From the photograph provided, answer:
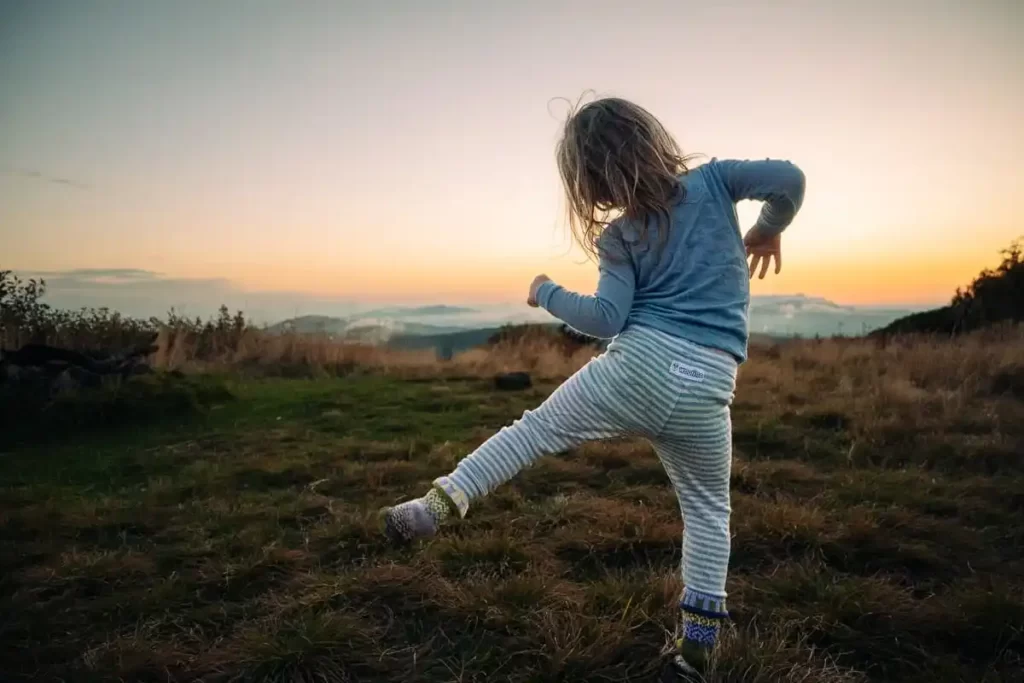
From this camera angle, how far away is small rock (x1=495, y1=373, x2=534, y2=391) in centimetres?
894

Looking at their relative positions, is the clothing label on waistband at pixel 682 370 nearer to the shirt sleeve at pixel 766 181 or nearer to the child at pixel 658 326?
the child at pixel 658 326

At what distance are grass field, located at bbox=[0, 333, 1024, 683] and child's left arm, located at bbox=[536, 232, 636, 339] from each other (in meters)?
1.02

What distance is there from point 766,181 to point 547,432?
1.01 meters

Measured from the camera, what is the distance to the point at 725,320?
228 centimetres

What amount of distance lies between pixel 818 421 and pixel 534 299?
4875mm

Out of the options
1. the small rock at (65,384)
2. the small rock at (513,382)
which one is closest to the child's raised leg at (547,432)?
the small rock at (65,384)

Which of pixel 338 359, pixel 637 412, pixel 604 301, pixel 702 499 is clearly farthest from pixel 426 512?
pixel 338 359

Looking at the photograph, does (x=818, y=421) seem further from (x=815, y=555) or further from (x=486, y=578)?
(x=486, y=578)

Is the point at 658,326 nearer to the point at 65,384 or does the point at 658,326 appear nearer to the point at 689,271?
the point at 689,271

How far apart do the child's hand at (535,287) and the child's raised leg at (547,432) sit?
10.7 inches

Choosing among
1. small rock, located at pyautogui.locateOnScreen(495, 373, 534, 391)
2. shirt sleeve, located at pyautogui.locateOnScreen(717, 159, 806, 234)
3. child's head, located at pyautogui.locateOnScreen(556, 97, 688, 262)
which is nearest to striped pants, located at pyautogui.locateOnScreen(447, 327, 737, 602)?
child's head, located at pyautogui.locateOnScreen(556, 97, 688, 262)

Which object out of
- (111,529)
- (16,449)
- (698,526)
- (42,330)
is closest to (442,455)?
(111,529)

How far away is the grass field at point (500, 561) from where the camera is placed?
2.48 m

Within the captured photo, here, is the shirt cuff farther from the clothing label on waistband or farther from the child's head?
the clothing label on waistband
